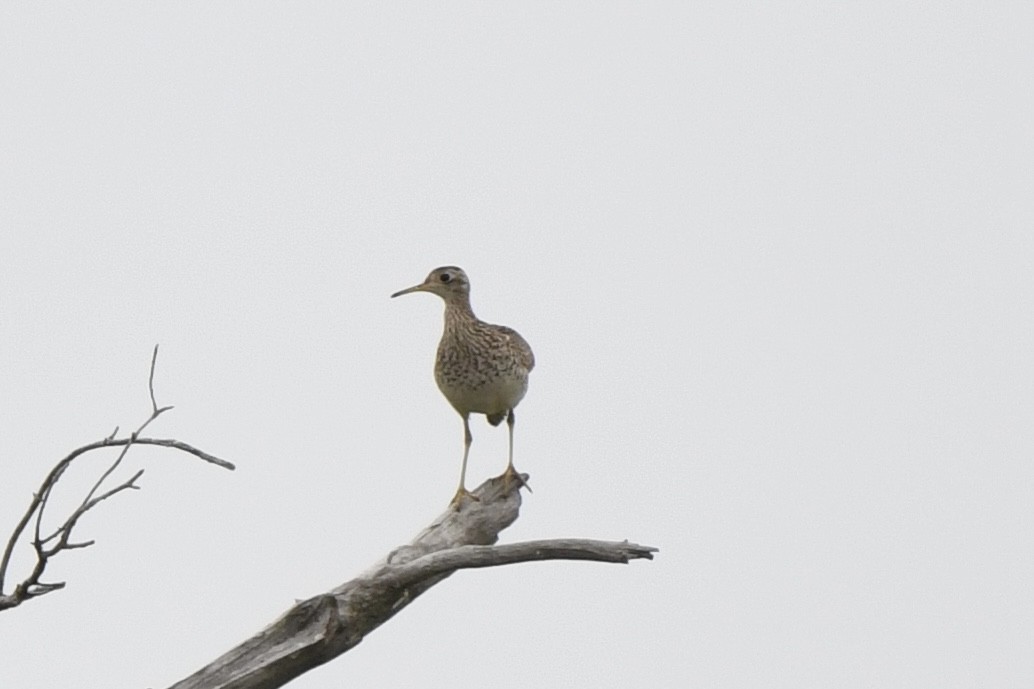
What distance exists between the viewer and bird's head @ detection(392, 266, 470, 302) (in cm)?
1279

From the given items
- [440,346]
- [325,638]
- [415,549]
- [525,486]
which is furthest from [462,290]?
[325,638]

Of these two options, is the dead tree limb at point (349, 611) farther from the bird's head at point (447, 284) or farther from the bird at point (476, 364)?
the bird's head at point (447, 284)

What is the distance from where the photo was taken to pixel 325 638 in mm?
8336

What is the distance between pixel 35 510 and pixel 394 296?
5315mm

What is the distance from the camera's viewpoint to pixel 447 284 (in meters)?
12.8

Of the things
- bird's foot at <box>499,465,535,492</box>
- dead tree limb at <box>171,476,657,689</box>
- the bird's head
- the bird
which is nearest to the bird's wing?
the bird

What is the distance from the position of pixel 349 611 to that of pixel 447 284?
4.71m

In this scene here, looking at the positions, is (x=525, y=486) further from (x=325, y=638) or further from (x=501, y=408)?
(x=325, y=638)

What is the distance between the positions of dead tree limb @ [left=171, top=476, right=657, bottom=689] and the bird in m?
3.38

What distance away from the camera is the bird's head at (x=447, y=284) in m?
12.8

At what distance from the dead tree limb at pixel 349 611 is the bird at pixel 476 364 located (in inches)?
133

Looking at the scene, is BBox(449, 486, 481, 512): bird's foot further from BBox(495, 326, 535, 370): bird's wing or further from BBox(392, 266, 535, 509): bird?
BBox(495, 326, 535, 370): bird's wing

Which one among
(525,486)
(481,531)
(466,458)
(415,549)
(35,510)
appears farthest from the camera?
(466,458)

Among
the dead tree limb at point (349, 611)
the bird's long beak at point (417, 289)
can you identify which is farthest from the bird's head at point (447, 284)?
the dead tree limb at point (349, 611)
